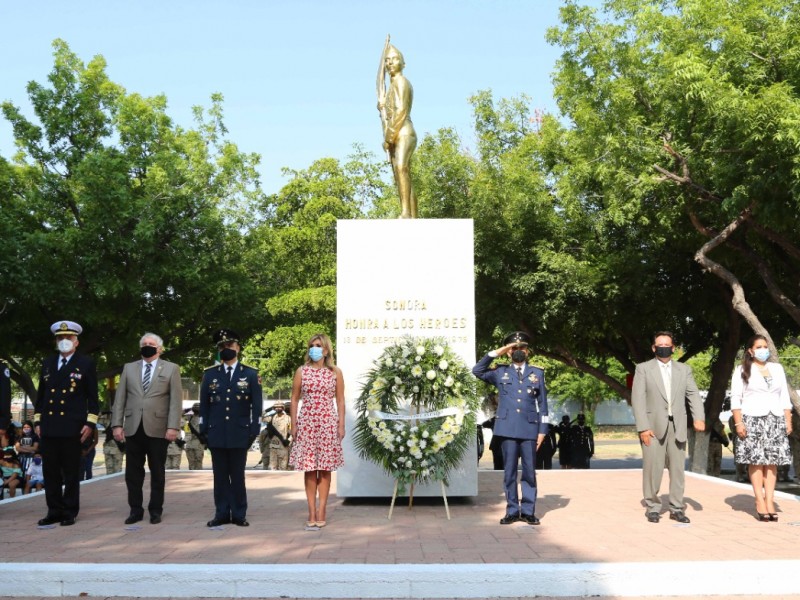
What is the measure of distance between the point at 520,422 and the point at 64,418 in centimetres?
445

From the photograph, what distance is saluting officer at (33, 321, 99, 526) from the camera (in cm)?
862

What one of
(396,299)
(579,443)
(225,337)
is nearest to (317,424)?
(225,337)

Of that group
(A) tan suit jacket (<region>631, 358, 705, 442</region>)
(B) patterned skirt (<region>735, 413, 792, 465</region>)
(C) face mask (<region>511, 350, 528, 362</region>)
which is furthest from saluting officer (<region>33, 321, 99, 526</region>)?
(B) patterned skirt (<region>735, 413, 792, 465</region>)

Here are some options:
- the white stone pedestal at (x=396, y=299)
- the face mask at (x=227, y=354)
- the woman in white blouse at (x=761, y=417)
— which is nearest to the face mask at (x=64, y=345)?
the face mask at (x=227, y=354)

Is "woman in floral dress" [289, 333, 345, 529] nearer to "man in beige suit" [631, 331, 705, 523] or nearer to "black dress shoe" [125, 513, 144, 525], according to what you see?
"black dress shoe" [125, 513, 144, 525]

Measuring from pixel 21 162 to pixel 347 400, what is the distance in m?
22.2

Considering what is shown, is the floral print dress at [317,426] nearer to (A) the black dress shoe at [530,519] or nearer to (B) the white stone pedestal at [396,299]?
(B) the white stone pedestal at [396,299]

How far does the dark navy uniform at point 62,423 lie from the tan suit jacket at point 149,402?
0.30 m

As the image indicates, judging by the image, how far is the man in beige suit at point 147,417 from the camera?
8.62 meters

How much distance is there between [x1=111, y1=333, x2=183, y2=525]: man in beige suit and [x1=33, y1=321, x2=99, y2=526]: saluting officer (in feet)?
1.13

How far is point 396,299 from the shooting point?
10258mm

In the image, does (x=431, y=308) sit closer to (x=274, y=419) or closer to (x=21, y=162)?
(x=274, y=419)

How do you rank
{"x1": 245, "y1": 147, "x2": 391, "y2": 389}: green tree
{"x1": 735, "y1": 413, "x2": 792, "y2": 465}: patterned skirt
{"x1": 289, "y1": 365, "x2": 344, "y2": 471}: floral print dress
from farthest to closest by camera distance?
1. {"x1": 245, "y1": 147, "x2": 391, "y2": 389}: green tree
2. {"x1": 735, "y1": 413, "x2": 792, "y2": 465}: patterned skirt
3. {"x1": 289, "y1": 365, "x2": 344, "y2": 471}: floral print dress

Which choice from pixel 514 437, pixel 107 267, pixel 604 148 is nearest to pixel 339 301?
pixel 514 437
